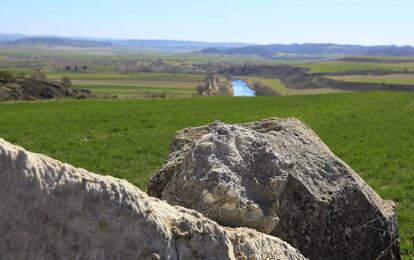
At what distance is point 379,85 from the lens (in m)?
93.2

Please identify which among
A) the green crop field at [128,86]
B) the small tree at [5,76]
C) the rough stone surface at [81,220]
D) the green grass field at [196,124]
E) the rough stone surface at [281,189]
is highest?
the rough stone surface at [81,220]

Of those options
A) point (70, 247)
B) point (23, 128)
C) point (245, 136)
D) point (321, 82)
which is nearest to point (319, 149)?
point (245, 136)

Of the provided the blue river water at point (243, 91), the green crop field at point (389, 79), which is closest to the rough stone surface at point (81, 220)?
the blue river water at point (243, 91)

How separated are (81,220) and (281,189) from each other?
8.04 feet

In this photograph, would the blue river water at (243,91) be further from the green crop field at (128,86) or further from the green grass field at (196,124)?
the green grass field at (196,124)

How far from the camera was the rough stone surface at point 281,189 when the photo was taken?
479cm

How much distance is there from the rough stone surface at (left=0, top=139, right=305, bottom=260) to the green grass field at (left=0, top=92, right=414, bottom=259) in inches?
259

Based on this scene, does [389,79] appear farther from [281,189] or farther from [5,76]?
[281,189]

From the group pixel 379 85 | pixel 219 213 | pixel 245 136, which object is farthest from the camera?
pixel 379 85

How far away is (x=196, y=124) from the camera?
25562 millimetres

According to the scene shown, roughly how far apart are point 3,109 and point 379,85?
74678 mm

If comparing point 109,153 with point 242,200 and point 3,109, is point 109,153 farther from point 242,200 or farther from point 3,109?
point 3,109

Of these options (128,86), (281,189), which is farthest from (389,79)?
(281,189)

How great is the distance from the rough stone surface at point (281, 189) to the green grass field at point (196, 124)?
3.32 meters
